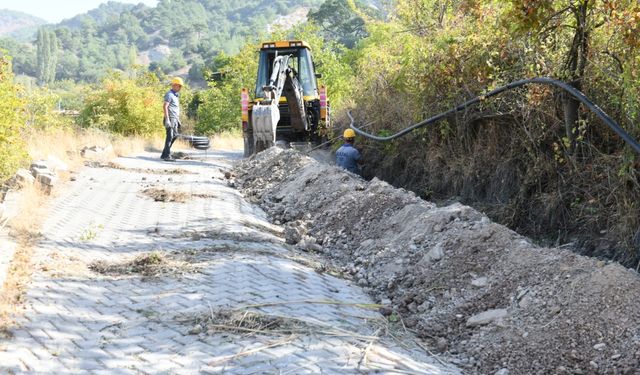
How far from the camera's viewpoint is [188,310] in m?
5.66

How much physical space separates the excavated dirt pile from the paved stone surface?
37cm

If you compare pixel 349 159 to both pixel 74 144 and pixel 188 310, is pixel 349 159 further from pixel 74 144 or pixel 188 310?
pixel 74 144

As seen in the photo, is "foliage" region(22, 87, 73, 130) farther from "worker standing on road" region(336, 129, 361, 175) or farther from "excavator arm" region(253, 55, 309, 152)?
"worker standing on road" region(336, 129, 361, 175)

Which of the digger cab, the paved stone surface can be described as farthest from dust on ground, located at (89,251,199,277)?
the digger cab

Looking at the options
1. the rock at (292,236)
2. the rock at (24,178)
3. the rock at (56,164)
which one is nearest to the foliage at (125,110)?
the rock at (56,164)

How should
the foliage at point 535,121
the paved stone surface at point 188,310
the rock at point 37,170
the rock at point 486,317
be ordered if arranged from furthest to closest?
the rock at point 37,170
the foliage at point 535,121
the rock at point 486,317
the paved stone surface at point 188,310

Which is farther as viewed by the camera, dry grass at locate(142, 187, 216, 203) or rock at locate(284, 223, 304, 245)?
dry grass at locate(142, 187, 216, 203)

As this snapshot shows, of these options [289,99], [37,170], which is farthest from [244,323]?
[289,99]

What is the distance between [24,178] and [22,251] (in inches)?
158

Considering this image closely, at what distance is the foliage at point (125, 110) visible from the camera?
2770 cm

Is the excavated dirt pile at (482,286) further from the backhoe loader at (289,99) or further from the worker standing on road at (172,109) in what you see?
the backhoe loader at (289,99)

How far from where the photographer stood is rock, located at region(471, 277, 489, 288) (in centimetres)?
616

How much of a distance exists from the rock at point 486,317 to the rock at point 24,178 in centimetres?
764

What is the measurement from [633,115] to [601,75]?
3.67 feet
